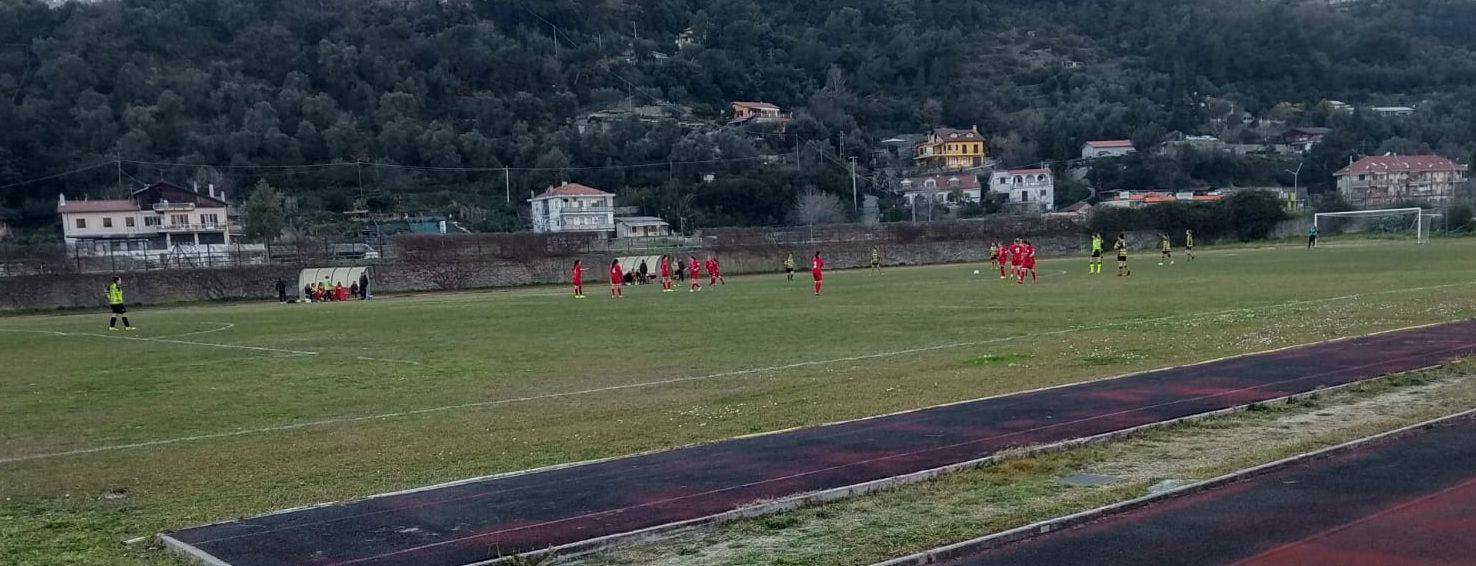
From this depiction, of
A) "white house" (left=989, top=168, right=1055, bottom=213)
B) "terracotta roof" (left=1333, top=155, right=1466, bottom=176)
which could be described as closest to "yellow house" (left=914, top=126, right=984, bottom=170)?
"white house" (left=989, top=168, right=1055, bottom=213)

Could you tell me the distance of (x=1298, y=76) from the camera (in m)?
156

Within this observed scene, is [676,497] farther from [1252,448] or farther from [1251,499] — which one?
[1252,448]

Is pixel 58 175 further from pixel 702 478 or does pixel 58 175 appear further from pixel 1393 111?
pixel 1393 111

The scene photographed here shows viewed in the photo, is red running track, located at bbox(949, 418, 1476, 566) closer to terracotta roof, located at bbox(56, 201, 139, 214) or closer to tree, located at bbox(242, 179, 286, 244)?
tree, located at bbox(242, 179, 286, 244)

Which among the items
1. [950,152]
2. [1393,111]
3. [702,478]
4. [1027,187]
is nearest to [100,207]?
[1027,187]

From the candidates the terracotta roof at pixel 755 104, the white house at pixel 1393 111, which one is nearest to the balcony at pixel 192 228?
the terracotta roof at pixel 755 104

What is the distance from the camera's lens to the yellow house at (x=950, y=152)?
409 feet

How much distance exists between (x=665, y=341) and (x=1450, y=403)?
46.6 feet

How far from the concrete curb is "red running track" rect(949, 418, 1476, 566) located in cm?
6

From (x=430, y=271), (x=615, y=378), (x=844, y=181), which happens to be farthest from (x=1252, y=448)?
(x=844, y=181)

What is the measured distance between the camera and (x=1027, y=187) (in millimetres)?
109250

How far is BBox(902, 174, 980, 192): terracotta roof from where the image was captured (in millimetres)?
108062

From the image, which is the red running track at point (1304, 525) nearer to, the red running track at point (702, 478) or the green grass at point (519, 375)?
the red running track at point (702, 478)

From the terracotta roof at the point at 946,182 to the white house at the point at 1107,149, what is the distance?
45.6 feet
